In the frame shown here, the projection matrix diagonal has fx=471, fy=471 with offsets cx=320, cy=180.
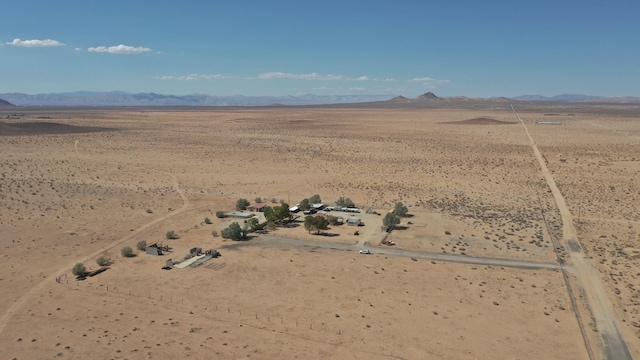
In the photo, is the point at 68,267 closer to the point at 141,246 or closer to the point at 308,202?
the point at 141,246

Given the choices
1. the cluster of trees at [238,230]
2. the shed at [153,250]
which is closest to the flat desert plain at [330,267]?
the shed at [153,250]

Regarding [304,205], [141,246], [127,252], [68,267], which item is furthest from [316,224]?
[68,267]

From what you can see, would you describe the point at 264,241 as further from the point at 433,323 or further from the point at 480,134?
the point at 480,134

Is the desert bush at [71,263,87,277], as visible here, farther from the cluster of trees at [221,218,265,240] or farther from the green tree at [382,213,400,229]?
the green tree at [382,213,400,229]

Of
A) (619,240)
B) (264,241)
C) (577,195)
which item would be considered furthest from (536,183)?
(264,241)

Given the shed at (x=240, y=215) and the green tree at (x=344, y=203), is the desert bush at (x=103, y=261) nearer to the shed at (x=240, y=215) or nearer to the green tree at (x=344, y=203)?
the shed at (x=240, y=215)

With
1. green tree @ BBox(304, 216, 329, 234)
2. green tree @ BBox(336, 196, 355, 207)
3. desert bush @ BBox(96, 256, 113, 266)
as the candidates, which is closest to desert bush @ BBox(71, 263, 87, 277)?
desert bush @ BBox(96, 256, 113, 266)

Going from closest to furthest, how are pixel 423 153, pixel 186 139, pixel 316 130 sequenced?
pixel 423 153 < pixel 186 139 < pixel 316 130
